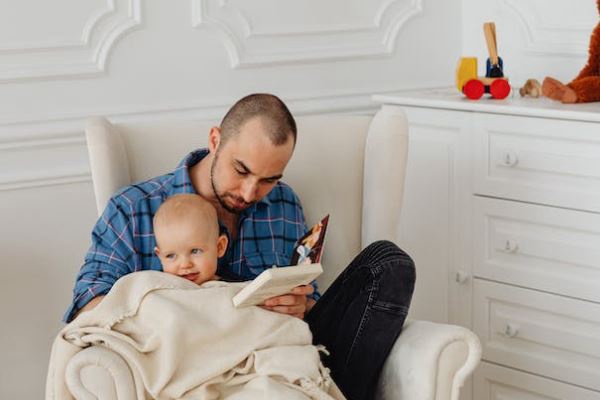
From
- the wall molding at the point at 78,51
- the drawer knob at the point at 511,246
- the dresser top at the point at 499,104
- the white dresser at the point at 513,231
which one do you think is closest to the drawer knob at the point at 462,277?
the white dresser at the point at 513,231

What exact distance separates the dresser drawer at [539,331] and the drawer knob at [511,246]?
0.11m

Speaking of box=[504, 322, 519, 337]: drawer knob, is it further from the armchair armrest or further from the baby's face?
the baby's face

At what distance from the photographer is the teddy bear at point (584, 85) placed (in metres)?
2.78

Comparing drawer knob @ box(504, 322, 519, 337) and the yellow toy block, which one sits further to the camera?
the yellow toy block

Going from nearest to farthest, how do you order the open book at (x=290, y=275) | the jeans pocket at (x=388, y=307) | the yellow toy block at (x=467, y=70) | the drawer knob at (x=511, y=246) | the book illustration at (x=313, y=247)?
1. the open book at (x=290, y=275)
2. the book illustration at (x=313, y=247)
3. the jeans pocket at (x=388, y=307)
4. the drawer knob at (x=511, y=246)
5. the yellow toy block at (x=467, y=70)

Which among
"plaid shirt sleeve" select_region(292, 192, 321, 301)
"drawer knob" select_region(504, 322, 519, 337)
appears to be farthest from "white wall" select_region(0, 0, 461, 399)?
"drawer knob" select_region(504, 322, 519, 337)

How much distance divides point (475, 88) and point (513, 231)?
1.43 feet

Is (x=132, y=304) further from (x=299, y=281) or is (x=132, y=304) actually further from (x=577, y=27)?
(x=577, y=27)

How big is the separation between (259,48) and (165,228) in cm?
112

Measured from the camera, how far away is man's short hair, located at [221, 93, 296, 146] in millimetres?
2152

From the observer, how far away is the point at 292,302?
2.07m

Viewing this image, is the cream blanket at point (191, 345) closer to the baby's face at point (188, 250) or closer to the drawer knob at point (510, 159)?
the baby's face at point (188, 250)

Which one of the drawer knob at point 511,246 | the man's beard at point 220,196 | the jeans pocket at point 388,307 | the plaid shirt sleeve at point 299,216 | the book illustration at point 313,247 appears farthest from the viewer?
the drawer knob at point 511,246

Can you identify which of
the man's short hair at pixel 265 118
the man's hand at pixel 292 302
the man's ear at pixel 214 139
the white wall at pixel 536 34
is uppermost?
the white wall at pixel 536 34
